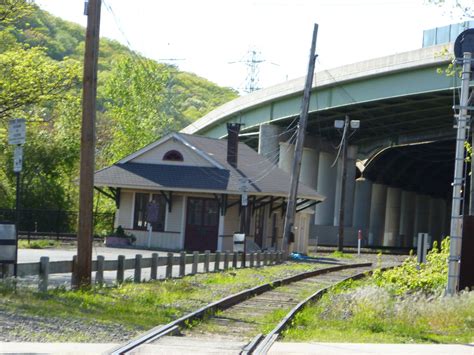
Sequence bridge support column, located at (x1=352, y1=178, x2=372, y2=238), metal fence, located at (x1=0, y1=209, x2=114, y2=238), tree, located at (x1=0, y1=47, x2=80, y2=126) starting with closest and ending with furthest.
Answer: tree, located at (x1=0, y1=47, x2=80, y2=126) → metal fence, located at (x1=0, y1=209, x2=114, y2=238) → bridge support column, located at (x1=352, y1=178, x2=372, y2=238)

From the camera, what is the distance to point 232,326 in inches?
607

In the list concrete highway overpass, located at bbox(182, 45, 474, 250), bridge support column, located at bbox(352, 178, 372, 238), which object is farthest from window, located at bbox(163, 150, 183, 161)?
bridge support column, located at bbox(352, 178, 372, 238)

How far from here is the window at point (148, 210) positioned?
46.8m

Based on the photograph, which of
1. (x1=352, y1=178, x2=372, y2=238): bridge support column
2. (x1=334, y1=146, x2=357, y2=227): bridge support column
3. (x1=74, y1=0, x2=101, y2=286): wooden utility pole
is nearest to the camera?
(x1=74, y1=0, x2=101, y2=286): wooden utility pole

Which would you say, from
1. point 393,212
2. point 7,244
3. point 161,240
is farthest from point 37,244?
point 393,212

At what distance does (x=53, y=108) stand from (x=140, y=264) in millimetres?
13276

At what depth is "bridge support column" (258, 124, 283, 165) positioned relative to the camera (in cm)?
6506

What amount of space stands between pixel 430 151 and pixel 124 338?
218ft

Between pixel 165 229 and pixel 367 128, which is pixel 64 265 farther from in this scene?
pixel 367 128

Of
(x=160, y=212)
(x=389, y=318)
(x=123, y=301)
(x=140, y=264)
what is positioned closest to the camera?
(x=389, y=318)

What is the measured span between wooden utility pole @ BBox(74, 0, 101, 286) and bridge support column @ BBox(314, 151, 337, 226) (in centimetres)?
5331

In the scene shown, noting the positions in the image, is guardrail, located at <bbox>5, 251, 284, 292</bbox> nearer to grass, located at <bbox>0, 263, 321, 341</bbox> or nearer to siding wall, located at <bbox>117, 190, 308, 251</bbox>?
grass, located at <bbox>0, 263, 321, 341</bbox>

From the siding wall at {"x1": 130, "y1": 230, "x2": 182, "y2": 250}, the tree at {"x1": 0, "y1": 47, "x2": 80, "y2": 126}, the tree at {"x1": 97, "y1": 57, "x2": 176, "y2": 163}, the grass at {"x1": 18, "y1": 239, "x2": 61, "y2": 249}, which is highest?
the tree at {"x1": 97, "y1": 57, "x2": 176, "y2": 163}

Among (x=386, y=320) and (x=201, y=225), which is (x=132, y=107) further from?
(x=386, y=320)
